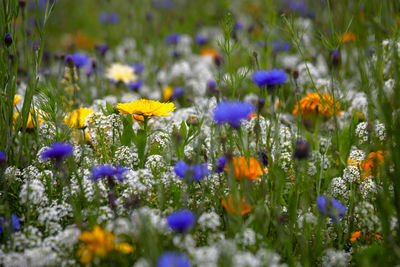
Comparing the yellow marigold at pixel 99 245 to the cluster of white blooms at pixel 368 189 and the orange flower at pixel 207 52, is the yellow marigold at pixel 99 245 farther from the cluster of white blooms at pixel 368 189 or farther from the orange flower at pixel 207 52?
the orange flower at pixel 207 52

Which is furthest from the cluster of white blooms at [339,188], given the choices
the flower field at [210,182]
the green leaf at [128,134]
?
the green leaf at [128,134]

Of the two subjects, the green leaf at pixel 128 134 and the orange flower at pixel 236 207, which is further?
the green leaf at pixel 128 134

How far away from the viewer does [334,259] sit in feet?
4.19

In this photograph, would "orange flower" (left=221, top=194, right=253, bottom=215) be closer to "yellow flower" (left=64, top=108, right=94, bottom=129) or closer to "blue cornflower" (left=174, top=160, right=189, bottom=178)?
"blue cornflower" (left=174, top=160, right=189, bottom=178)

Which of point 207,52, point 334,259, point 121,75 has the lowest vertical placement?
point 334,259

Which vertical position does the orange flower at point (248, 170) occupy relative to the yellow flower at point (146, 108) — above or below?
below

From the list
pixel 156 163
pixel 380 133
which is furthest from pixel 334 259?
pixel 156 163

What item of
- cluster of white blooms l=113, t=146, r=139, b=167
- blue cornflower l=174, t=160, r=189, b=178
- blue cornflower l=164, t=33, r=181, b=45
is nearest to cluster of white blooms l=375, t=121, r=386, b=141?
blue cornflower l=174, t=160, r=189, b=178

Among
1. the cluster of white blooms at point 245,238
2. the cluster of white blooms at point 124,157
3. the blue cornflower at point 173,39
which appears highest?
the blue cornflower at point 173,39

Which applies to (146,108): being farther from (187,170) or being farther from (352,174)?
(352,174)

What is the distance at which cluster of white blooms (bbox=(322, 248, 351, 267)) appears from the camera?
1243 millimetres

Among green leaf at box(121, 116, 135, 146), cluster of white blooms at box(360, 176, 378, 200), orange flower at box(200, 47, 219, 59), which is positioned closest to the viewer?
cluster of white blooms at box(360, 176, 378, 200)

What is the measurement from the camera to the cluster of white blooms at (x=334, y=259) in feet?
4.08

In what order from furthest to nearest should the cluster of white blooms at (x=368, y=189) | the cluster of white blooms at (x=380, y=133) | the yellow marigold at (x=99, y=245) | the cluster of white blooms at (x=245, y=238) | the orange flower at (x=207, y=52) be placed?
the orange flower at (x=207, y=52), the cluster of white blooms at (x=380, y=133), the cluster of white blooms at (x=368, y=189), the cluster of white blooms at (x=245, y=238), the yellow marigold at (x=99, y=245)
